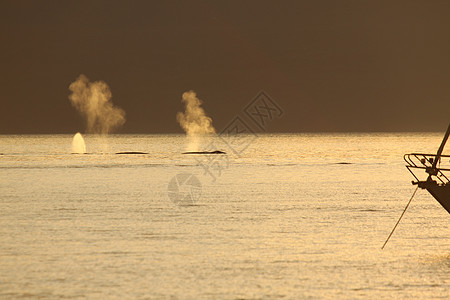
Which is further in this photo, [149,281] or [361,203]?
[361,203]

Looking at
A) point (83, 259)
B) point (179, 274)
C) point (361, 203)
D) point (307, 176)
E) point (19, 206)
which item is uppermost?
point (307, 176)

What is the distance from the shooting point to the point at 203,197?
230 ft

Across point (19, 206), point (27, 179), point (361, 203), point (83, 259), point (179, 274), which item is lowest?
point (179, 274)

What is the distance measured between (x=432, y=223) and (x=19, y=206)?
3239 centimetres

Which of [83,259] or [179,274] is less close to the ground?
[83,259]

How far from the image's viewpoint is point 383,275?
29.6 metres

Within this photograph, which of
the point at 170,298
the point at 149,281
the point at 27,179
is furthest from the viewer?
the point at 27,179

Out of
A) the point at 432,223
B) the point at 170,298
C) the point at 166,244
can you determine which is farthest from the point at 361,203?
the point at 170,298

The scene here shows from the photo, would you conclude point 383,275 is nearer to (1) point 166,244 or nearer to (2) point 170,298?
(2) point 170,298

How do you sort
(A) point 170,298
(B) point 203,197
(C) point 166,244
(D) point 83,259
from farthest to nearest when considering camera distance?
(B) point 203,197 → (C) point 166,244 → (D) point 83,259 → (A) point 170,298

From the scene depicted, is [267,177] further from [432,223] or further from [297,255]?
[297,255]

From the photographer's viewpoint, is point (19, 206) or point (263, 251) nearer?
point (263, 251)

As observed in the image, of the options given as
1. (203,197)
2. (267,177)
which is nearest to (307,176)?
(267,177)

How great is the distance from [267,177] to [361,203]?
40.1 m
